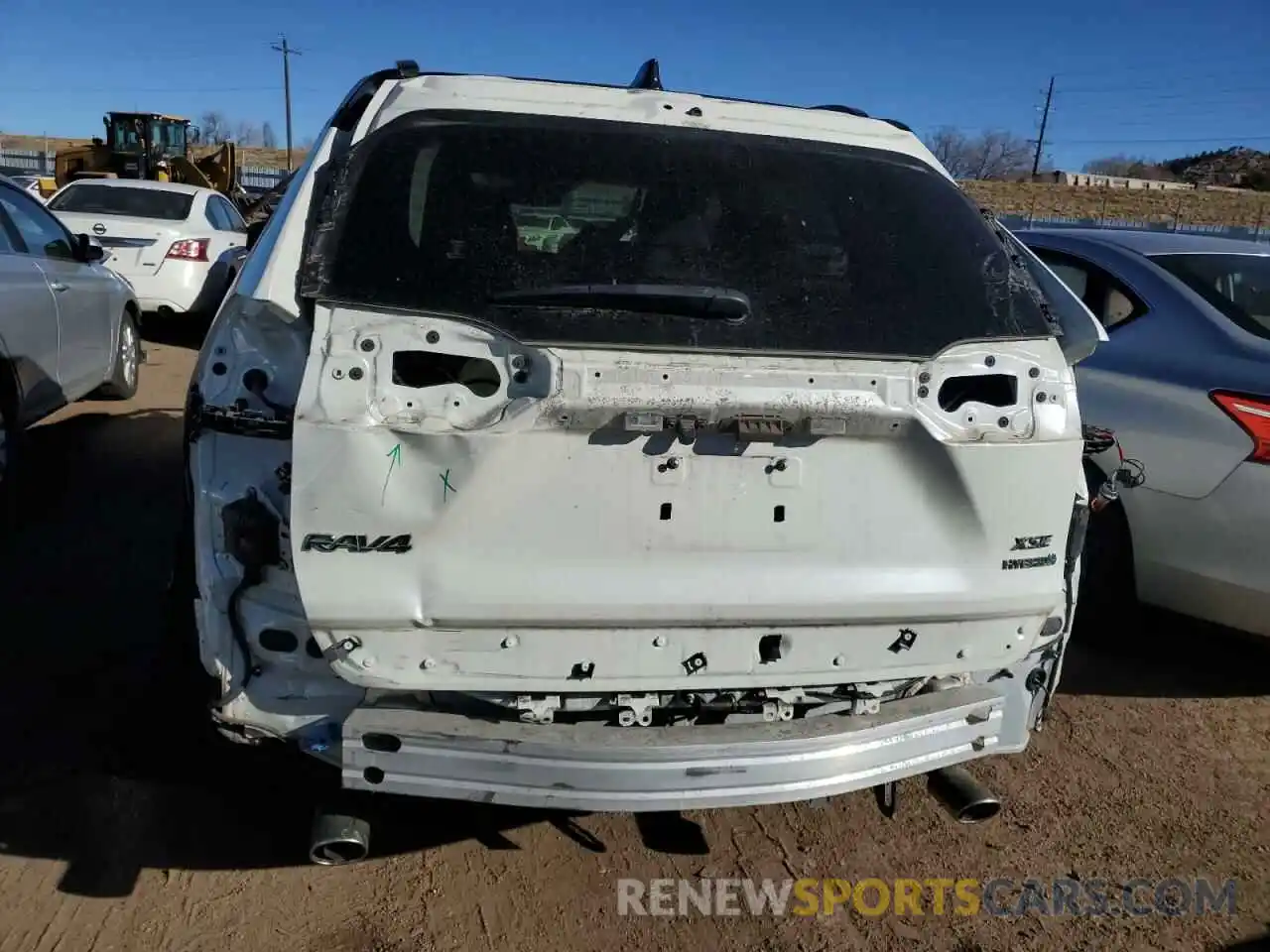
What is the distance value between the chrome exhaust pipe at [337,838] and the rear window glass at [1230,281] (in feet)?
12.1

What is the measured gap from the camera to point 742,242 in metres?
2.42

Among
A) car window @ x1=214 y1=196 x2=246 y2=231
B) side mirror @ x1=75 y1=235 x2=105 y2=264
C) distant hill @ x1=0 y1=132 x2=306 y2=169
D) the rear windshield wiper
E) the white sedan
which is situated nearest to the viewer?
the rear windshield wiper

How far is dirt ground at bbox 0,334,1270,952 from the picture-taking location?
2496 millimetres

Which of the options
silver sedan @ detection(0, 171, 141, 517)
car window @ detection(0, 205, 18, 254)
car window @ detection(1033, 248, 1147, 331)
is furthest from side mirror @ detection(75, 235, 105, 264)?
car window @ detection(1033, 248, 1147, 331)

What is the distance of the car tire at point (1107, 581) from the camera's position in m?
3.87

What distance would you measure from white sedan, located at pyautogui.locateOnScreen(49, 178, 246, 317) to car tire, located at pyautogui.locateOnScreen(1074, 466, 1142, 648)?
852 centimetres

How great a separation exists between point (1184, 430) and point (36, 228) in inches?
245

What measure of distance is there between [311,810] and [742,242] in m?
2.05

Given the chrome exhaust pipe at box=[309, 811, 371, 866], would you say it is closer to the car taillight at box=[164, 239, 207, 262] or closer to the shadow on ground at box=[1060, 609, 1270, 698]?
the shadow on ground at box=[1060, 609, 1270, 698]

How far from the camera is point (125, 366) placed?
23.7 feet

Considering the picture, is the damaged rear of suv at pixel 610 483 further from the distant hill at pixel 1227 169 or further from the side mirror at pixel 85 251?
the distant hill at pixel 1227 169

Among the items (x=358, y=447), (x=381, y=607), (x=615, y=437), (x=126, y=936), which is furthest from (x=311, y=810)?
(x=615, y=437)

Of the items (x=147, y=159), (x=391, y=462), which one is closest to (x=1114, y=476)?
(x=391, y=462)

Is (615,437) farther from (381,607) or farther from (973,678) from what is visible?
(973,678)
